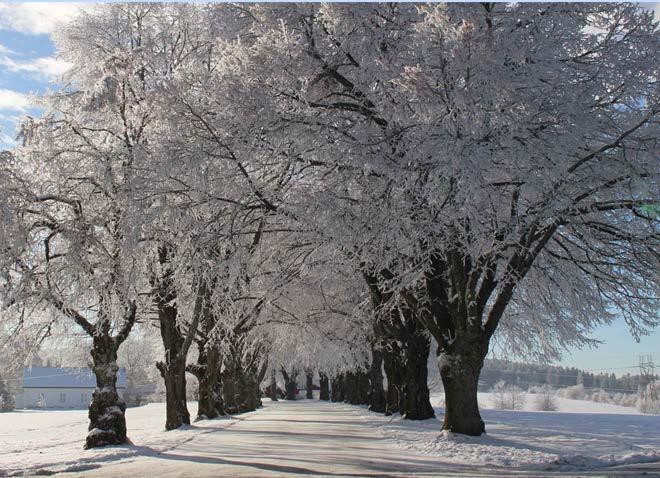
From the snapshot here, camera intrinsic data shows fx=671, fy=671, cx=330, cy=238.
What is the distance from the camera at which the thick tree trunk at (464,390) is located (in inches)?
601

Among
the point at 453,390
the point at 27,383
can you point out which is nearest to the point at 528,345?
the point at 453,390

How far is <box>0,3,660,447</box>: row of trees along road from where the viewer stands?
456 inches

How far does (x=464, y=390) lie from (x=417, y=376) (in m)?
8.42

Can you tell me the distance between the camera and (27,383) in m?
109

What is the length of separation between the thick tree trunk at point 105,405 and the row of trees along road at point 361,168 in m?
0.05

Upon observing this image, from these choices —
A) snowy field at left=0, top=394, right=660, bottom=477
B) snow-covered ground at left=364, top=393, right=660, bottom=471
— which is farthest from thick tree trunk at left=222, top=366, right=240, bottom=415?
snow-covered ground at left=364, top=393, right=660, bottom=471

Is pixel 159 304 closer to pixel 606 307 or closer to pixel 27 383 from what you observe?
pixel 606 307

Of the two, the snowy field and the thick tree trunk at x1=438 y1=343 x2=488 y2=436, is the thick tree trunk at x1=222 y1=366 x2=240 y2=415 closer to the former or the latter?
the snowy field

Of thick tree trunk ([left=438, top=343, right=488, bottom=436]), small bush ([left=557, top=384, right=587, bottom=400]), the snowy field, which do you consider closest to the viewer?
the snowy field

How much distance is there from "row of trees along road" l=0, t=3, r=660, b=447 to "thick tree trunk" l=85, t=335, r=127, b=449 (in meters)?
0.05

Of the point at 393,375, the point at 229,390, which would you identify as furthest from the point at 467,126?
the point at 229,390

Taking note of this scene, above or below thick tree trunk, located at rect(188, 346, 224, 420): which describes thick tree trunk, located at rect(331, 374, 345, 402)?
below

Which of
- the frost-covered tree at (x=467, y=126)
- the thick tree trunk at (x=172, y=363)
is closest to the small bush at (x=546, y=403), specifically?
the thick tree trunk at (x=172, y=363)

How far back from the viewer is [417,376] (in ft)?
77.6
